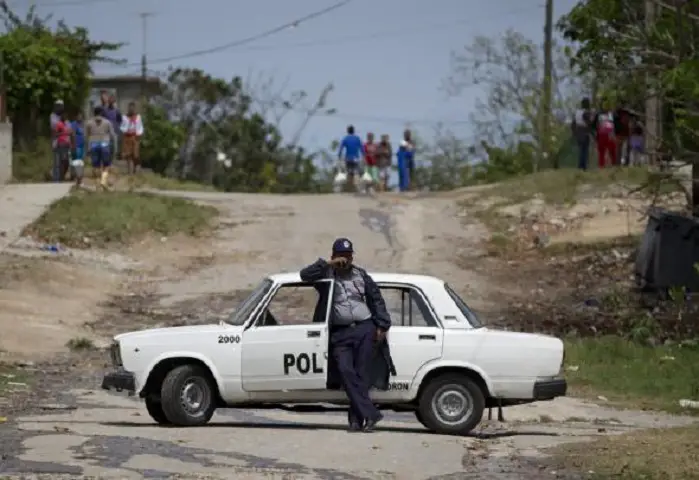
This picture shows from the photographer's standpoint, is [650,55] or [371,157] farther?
[371,157]

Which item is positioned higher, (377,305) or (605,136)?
(605,136)

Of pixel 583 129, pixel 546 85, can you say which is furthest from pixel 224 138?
pixel 583 129

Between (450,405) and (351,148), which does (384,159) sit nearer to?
(351,148)

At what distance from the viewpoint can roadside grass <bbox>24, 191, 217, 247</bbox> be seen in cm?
3372

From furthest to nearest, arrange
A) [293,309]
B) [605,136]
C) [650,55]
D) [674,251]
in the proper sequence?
1. [605,136]
2. [674,251]
3. [650,55]
4. [293,309]

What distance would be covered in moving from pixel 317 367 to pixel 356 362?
1.39 feet

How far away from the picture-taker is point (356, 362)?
603 inches

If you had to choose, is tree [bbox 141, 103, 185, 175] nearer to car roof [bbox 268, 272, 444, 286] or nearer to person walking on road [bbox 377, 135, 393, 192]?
person walking on road [bbox 377, 135, 393, 192]

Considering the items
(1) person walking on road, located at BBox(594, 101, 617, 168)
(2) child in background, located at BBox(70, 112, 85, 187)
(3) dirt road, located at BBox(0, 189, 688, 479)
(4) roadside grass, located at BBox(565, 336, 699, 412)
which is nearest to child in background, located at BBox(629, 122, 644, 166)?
(1) person walking on road, located at BBox(594, 101, 617, 168)

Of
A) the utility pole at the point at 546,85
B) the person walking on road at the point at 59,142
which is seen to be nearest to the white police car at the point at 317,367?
the person walking on road at the point at 59,142

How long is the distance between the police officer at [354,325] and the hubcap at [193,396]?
4.12 ft

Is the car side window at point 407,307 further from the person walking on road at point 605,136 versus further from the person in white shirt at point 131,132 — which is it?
the person walking on road at point 605,136

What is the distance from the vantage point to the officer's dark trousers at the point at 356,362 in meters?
15.2

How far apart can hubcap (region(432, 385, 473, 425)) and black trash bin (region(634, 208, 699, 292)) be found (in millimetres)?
13687
